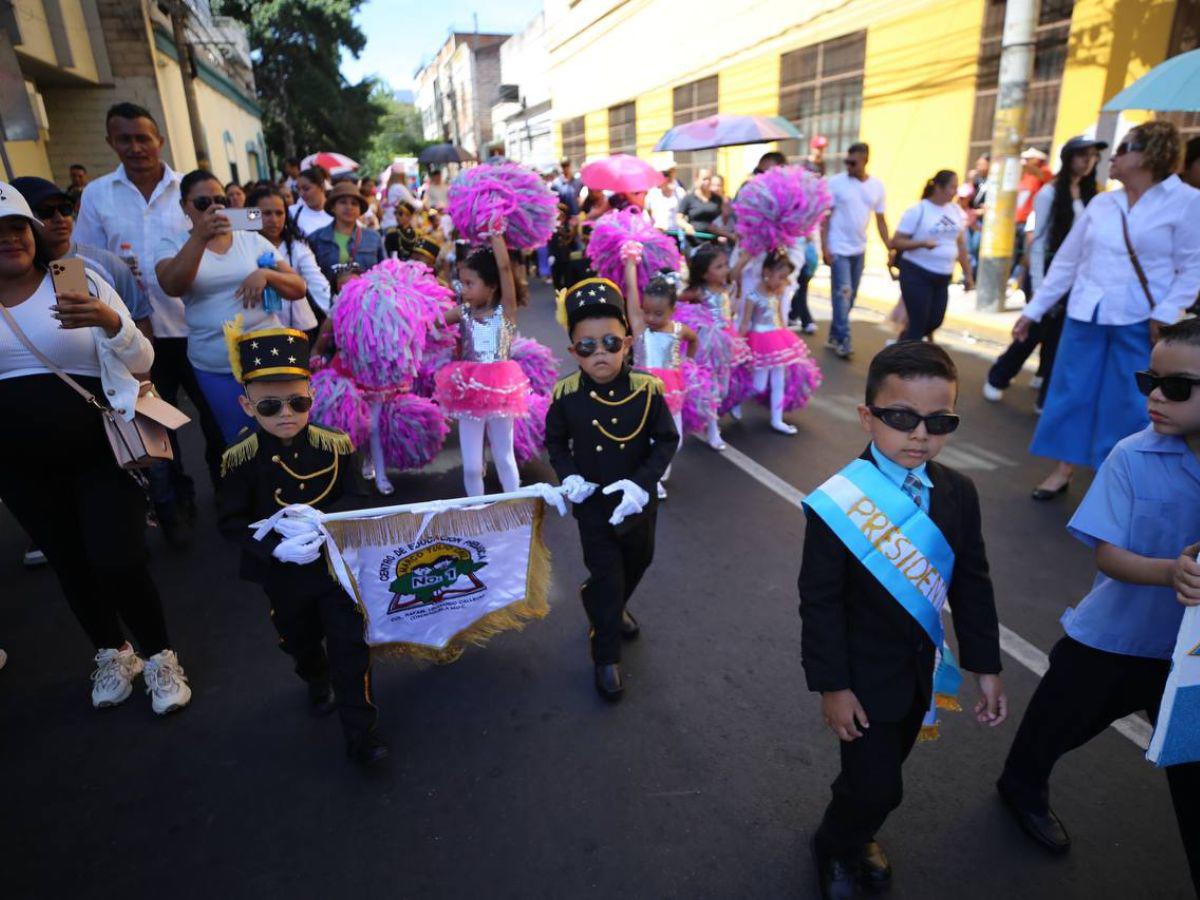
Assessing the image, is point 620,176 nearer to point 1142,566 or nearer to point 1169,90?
point 1169,90

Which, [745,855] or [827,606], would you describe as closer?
[827,606]

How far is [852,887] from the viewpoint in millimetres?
2127

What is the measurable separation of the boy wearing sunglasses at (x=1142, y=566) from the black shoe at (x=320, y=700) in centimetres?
256

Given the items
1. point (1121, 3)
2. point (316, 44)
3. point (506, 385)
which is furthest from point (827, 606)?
point (316, 44)

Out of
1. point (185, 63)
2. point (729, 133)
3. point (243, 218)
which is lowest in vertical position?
point (243, 218)

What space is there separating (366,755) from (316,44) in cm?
3785

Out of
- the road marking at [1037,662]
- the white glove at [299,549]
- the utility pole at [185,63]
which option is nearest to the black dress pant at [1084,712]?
the road marking at [1037,662]

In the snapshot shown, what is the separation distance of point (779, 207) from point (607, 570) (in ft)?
12.8

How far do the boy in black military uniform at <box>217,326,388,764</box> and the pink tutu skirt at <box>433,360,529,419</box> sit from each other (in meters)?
1.64

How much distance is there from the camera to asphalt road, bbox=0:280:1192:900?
7.42 ft

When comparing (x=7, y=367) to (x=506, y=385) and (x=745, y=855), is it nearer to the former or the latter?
(x=506, y=385)

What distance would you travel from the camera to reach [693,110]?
821 inches

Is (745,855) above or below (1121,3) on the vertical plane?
below

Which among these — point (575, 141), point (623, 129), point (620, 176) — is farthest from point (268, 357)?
point (575, 141)
